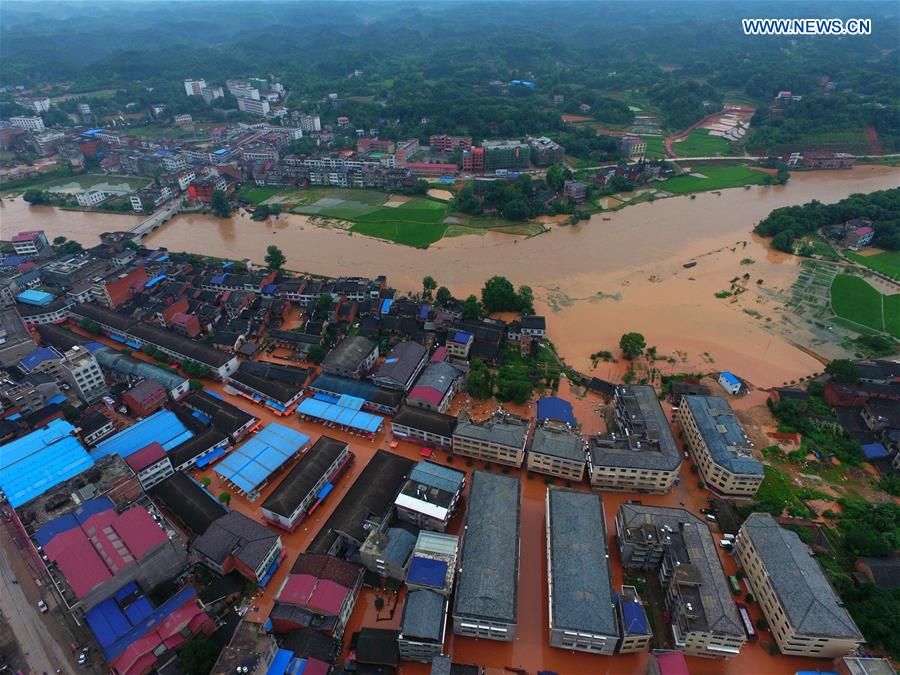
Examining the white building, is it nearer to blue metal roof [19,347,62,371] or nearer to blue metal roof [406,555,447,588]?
blue metal roof [19,347,62,371]

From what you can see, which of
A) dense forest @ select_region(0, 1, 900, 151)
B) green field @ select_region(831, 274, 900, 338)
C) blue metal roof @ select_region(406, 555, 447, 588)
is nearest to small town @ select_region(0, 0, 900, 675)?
blue metal roof @ select_region(406, 555, 447, 588)

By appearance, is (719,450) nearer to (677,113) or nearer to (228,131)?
(677,113)

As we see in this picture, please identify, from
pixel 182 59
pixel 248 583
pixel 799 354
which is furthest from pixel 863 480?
pixel 182 59

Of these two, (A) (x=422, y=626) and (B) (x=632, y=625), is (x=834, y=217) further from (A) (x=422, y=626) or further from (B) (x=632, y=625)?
(A) (x=422, y=626)

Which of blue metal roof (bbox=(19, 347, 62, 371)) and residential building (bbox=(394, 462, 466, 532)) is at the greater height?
residential building (bbox=(394, 462, 466, 532))

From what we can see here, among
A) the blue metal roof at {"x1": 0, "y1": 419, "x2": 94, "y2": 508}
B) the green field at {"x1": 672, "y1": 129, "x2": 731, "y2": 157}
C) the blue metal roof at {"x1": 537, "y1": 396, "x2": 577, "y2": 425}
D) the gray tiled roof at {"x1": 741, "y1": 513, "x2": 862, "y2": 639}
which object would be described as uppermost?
the green field at {"x1": 672, "y1": 129, "x2": 731, "y2": 157}

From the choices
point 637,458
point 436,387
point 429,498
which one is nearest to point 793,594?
point 637,458
